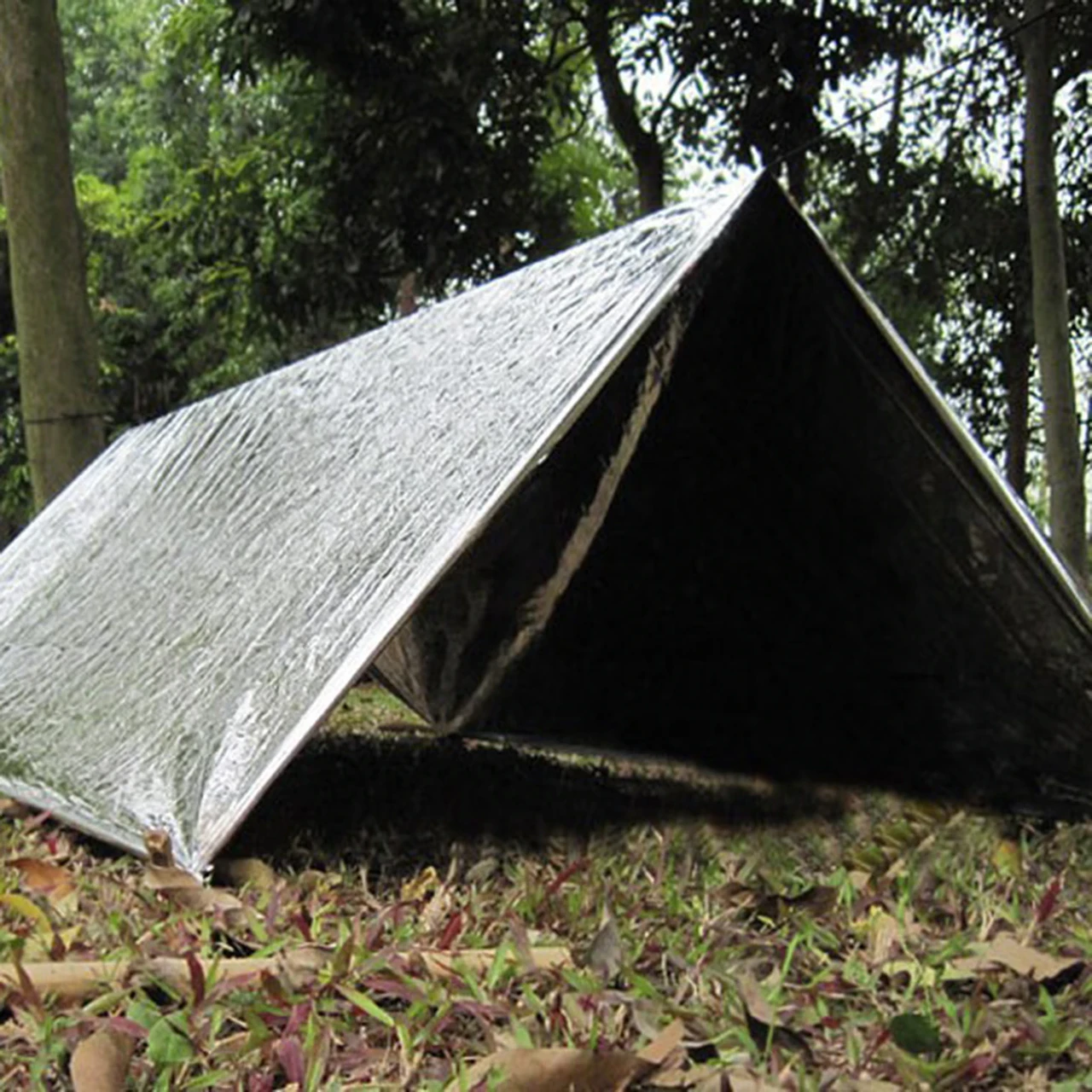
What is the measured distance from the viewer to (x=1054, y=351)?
623 cm

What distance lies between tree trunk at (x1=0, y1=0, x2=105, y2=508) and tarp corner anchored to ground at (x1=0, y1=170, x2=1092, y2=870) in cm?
222

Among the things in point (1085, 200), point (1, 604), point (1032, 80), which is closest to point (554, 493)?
point (1, 604)

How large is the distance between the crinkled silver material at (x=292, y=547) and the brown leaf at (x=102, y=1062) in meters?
0.58

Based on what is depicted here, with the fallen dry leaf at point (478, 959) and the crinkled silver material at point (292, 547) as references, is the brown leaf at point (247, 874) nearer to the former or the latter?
the crinkled silver material at point (292, 547)

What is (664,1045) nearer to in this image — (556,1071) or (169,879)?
(556,1071)

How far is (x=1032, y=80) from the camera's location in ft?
21.8

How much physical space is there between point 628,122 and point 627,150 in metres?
0.34

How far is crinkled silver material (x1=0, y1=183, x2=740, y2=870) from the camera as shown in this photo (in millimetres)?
2143

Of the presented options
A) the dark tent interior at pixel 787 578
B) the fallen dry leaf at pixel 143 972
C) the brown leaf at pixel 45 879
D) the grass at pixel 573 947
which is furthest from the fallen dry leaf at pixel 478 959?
the dark tent interior at pixel 787 578

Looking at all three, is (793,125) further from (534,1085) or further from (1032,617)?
(534,1085)

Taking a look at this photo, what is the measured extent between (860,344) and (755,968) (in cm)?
122

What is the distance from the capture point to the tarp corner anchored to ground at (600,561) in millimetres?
2279

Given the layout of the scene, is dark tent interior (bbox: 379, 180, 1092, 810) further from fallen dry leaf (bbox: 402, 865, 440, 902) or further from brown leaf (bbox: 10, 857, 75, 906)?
brown leaf (bbox: 10, 857, 75, 906)

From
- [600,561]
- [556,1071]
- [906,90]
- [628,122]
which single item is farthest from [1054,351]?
[556,1071]
